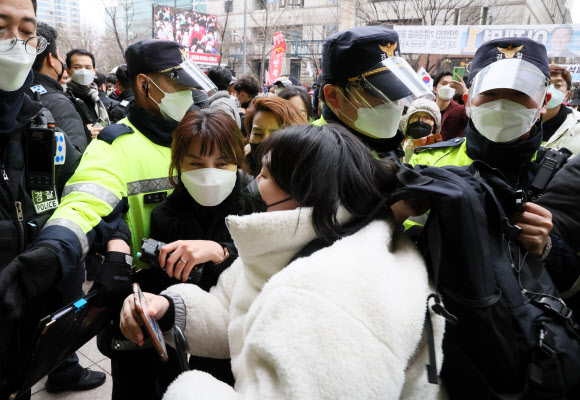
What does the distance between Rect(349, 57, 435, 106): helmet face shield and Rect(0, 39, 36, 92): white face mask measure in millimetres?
1335

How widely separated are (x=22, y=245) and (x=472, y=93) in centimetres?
198

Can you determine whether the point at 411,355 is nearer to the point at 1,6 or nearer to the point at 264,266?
the point at 264,266

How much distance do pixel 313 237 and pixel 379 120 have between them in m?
0.98

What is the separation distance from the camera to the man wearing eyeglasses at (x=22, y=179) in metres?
1.42

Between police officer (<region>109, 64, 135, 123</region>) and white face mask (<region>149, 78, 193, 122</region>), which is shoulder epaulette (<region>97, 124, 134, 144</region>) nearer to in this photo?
white face mask (<region>149, 78, 193, 122</region>)

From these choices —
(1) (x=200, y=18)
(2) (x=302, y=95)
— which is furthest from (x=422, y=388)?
(1) (x=200, y=18)

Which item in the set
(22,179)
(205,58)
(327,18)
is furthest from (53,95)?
(327,18)

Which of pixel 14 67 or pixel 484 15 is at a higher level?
pixel 484 15

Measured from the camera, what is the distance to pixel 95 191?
170 centimetres

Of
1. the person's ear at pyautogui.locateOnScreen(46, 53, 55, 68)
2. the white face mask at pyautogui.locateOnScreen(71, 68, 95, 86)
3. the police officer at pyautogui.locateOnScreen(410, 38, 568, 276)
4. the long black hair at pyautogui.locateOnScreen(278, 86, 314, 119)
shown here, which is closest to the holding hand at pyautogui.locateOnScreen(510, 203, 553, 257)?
the police officer at pyautogui.locateOnScreen(410, 38, 568, 276)

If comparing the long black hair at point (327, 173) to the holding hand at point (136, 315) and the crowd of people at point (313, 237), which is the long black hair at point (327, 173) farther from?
the holding hand at point (136, 315)

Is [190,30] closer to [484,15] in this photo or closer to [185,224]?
[484,15]

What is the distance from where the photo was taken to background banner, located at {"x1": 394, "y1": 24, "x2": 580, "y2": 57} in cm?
980

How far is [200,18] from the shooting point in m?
21.4
